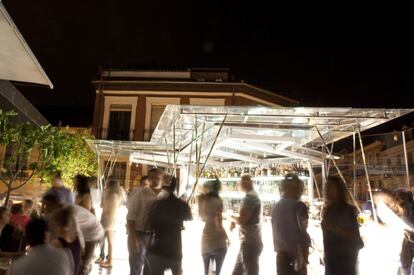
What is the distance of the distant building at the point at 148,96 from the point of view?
27.0m

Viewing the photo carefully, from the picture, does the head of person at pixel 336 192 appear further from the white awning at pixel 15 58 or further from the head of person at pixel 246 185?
the white awning at pixel 15 58

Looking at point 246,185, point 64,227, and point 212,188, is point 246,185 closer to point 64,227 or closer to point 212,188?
point 212,188

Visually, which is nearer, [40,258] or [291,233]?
[40,258]

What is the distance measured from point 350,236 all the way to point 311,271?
3.14 metres

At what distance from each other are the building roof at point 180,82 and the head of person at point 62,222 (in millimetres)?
23815

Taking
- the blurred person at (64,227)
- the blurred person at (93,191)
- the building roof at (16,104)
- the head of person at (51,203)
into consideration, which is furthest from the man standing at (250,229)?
the building roof at (16,104)

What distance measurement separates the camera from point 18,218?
559cm

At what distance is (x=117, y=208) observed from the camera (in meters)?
6.64

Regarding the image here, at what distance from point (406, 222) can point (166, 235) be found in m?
3.26

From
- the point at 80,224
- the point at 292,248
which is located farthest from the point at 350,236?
the point at 80,224

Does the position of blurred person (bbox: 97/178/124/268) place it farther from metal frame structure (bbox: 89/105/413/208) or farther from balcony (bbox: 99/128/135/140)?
balcony (bbox: 99/128/135/140)

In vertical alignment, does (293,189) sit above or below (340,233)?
above

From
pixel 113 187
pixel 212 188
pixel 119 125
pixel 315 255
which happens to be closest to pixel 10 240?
pixel 113 187

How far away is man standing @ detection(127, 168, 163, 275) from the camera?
497 cm
